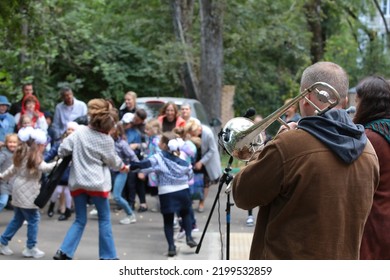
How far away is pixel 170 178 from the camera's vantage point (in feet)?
32.0

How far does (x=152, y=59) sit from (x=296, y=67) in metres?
8.10

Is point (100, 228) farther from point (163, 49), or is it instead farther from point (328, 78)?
point (163, 49)

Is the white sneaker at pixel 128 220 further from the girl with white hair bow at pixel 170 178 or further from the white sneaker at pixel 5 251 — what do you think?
the white sneaker at pixel 5 251

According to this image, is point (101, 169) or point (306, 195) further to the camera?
point (101, 169)

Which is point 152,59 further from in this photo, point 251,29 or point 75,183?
point 75,183

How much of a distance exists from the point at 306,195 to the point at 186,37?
2111 cm

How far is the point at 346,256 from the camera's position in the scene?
3.98m

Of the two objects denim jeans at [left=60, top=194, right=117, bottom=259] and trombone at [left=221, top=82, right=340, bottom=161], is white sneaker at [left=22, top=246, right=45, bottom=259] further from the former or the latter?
trombone at [left=221, top=82, right=340, bottom=161]

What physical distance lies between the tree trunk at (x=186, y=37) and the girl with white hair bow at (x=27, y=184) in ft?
45.0

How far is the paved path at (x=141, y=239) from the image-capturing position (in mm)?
9867

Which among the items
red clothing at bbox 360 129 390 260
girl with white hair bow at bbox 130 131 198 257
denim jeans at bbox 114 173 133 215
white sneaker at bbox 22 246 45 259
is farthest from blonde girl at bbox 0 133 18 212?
red clothing at bbox 360 129 390 260

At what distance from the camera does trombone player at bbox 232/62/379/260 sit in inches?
154

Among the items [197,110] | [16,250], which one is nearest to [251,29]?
[197,110]

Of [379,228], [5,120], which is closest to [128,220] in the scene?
[5,120]
